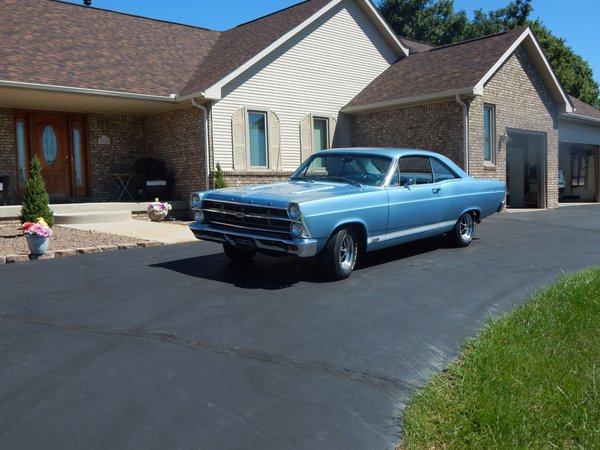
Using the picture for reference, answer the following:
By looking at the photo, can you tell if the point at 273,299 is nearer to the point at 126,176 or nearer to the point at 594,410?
the point at 594,410

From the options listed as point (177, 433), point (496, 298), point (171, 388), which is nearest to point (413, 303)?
point (496, 298)

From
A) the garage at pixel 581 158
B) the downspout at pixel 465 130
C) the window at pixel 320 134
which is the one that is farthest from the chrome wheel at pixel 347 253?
the garage at pixel 581 158

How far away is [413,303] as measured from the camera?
6.01 m

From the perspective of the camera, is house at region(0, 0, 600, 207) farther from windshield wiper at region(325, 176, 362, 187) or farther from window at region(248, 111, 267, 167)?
windshield wiper at region(325, 176, 362, 187)

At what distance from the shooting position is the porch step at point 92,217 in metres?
13.1

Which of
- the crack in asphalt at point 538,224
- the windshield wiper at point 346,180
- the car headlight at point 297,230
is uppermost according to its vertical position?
the windshield wiper at point 346,180

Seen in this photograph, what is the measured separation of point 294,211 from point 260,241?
0.61 metres

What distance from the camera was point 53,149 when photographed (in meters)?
16.0

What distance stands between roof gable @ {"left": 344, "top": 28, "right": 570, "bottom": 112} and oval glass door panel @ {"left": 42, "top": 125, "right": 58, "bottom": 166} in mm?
8466

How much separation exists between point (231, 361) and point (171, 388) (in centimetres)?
60

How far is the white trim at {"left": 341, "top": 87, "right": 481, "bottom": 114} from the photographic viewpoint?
1544 cm

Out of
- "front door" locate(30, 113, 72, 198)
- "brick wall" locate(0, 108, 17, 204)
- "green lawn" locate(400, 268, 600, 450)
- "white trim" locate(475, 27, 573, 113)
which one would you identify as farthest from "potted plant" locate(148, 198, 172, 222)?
"green lawn" locate(400, 268, 600, 450)

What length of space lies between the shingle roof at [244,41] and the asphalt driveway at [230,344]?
8.25 meters

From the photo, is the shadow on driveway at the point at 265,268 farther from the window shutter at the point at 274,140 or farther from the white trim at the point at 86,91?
the window shutter at the point at 274,140
